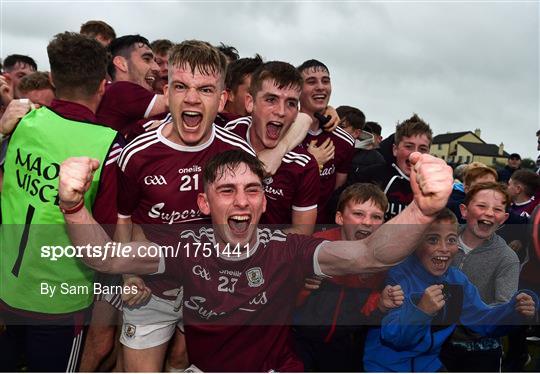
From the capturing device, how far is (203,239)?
297 cm

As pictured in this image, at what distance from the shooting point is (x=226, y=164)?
9.43 ft

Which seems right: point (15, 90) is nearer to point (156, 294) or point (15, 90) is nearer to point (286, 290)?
point (156, 294)

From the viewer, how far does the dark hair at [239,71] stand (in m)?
4.75

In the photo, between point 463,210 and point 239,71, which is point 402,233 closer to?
point 463,210

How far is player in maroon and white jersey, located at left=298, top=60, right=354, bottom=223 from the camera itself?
16.1ft

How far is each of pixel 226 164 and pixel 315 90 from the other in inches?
107

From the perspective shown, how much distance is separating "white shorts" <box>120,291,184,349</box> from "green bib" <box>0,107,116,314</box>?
39cm

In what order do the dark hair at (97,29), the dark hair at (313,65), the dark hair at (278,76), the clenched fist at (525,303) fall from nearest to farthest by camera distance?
the clenched fist at (525,303), the dark hair at (278,76), the dark hair at (313,65), the dark hair at (97,29)

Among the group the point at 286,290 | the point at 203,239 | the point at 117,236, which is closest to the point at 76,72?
the point at 117,236

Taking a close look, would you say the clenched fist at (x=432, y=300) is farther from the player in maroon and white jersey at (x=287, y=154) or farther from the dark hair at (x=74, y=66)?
the dark hair at (x=74, y=66)

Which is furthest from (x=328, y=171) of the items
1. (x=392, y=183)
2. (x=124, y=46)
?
(x=124, y=46)

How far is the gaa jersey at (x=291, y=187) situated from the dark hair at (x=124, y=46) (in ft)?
7.07

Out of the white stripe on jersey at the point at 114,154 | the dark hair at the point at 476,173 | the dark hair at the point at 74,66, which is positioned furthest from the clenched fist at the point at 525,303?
the dark hair at the point at 74,66

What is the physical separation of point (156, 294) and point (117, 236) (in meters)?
0.46
